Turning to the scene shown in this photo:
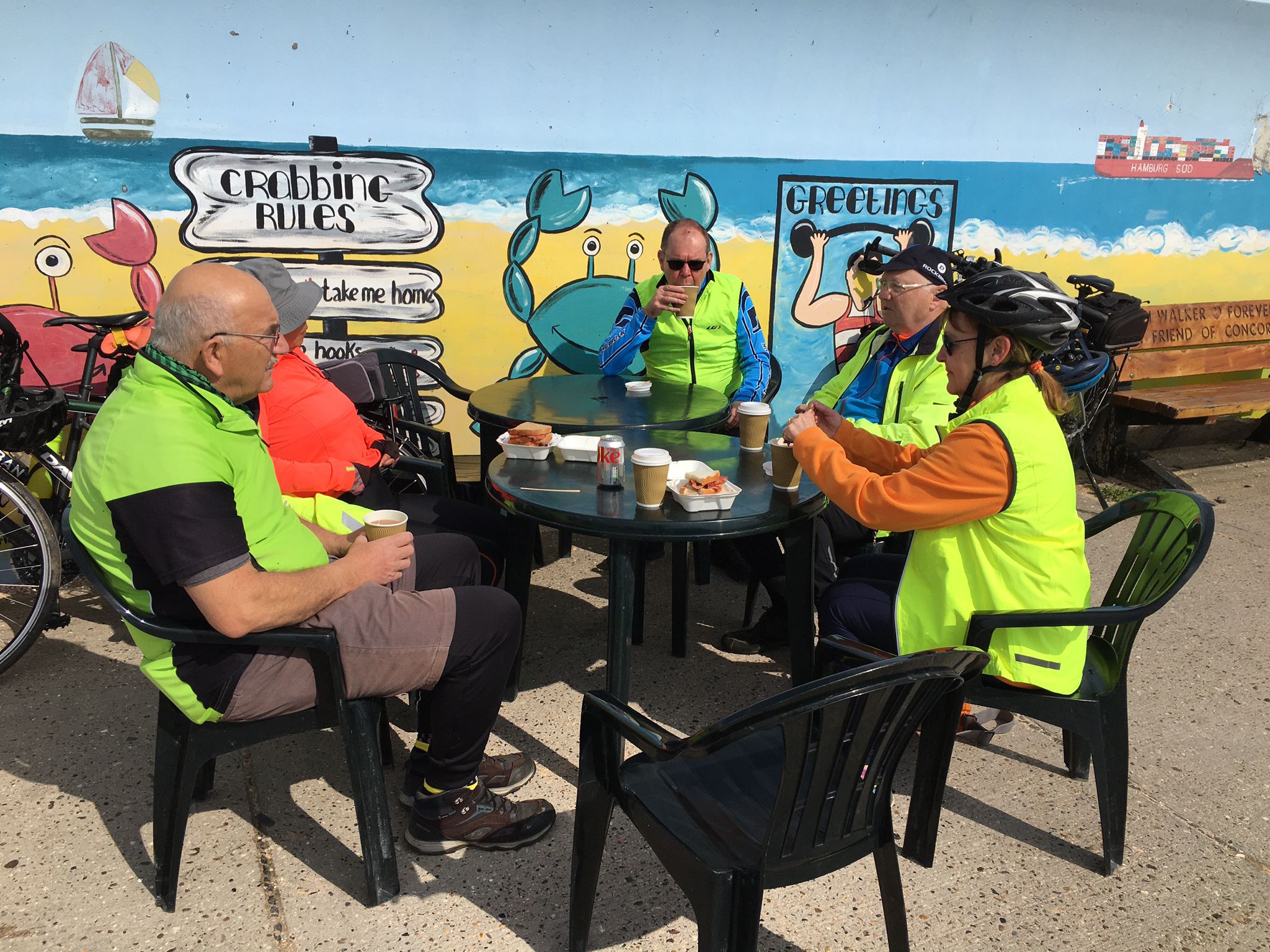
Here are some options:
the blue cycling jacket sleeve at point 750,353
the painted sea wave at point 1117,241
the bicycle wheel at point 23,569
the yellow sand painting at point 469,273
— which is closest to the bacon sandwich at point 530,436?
the blue cycling jacket sleeve at point 750,353

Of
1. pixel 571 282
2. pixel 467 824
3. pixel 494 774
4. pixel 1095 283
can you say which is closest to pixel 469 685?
pixel 467 824

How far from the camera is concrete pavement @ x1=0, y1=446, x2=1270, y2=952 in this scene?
247 centimetres

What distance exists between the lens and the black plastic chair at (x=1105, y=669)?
7.75 feet

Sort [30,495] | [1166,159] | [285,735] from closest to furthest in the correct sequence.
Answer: [285,735]
[30,495]
[1166,159]

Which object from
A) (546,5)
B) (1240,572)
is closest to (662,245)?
(546,5)

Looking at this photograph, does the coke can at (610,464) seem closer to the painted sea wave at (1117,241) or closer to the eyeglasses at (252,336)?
the eyeglasses at (252,336)

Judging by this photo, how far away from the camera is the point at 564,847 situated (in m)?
2.77

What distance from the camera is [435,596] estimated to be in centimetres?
254

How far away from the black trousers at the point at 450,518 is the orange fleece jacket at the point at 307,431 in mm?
150

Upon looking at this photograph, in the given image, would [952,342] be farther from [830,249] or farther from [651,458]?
[830,249]

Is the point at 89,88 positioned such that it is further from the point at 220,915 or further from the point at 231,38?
the point at 220,915

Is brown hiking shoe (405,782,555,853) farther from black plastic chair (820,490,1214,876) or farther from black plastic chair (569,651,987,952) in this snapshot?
black plastic chair (820,490,1214,876)

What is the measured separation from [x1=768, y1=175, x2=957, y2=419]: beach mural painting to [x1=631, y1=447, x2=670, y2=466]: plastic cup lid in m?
3.55

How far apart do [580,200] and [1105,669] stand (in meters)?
3.89
